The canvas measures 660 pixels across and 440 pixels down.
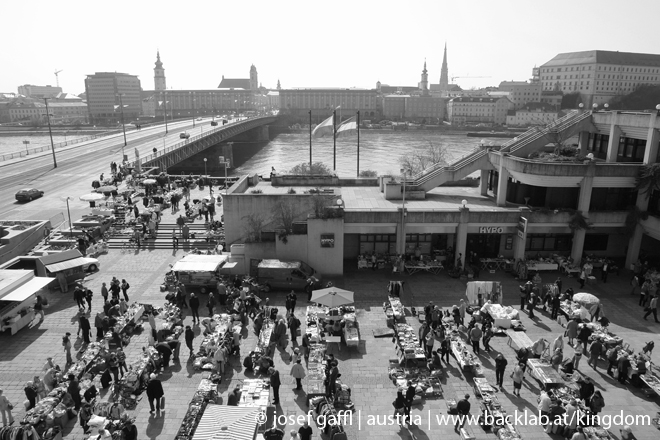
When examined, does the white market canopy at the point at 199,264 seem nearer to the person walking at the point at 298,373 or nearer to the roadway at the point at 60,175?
the person walking at the point at 298,373

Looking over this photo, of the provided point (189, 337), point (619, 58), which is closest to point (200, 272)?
point (189, 337)

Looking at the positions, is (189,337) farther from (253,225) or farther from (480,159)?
(480,159)

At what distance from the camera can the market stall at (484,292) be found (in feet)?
73.2

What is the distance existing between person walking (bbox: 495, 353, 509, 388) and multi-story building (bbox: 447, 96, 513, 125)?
181 meters

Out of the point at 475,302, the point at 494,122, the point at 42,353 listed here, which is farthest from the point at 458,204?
the point at 494,122

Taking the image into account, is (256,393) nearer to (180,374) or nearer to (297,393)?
(297,393)

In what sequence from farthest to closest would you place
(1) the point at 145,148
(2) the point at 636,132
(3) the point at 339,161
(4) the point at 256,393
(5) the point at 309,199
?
1. (3) the point at 339,161
2. (1) the point at 145,148
3. (2) the point at 636,132
4. (5) the point at 309,199
5. (4) the point at 256,393

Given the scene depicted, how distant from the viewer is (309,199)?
89.6ft

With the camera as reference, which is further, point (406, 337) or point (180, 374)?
point (406, 337)

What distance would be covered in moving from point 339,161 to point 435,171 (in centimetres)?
5552

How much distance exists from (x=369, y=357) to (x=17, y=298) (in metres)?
14.6

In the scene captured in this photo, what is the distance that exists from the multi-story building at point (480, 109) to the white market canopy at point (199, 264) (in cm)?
17527

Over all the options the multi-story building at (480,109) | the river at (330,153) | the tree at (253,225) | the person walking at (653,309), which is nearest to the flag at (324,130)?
the tree at (253,225)

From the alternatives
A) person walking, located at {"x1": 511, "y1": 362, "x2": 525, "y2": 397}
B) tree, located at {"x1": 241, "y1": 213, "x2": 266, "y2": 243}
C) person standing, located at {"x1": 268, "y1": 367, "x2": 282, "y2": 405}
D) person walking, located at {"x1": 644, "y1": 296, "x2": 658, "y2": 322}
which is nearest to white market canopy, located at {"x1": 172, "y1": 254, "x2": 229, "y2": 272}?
tree, located at {"x1": 241, "y1": 213, "x2": 266, "y2": 243}
